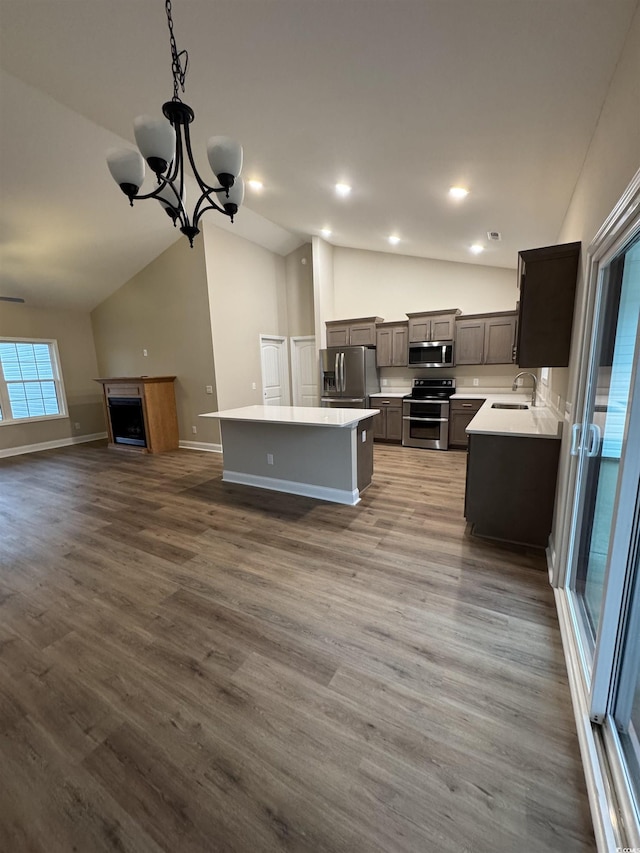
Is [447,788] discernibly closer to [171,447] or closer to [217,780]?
[217,780]

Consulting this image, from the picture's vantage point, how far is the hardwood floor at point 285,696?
1.13m

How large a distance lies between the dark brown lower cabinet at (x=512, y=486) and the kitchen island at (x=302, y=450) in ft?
3.76

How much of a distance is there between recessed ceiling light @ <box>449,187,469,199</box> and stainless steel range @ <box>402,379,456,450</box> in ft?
Result: 9.65

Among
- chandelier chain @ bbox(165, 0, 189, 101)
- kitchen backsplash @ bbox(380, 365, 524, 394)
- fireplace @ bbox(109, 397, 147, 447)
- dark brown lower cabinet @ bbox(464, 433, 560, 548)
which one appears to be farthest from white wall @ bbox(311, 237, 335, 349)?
dark brown lower cabinet @ bbox(464, 433, 560, 548)

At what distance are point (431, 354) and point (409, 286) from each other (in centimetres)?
138

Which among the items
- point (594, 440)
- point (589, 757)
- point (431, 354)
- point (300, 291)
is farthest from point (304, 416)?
point (300, 291)

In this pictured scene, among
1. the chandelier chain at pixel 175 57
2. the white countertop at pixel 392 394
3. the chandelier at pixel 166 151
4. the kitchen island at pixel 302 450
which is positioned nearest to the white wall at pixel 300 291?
the white countertop at pixel 392 394

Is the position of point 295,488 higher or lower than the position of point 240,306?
lower

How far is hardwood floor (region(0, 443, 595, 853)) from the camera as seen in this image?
3.71 feet

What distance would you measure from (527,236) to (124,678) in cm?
510

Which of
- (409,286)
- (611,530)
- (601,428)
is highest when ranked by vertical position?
(409,286)

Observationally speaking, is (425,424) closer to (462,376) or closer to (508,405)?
(462,376)

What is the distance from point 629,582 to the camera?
125 centimetres

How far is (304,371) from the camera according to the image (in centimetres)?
723
